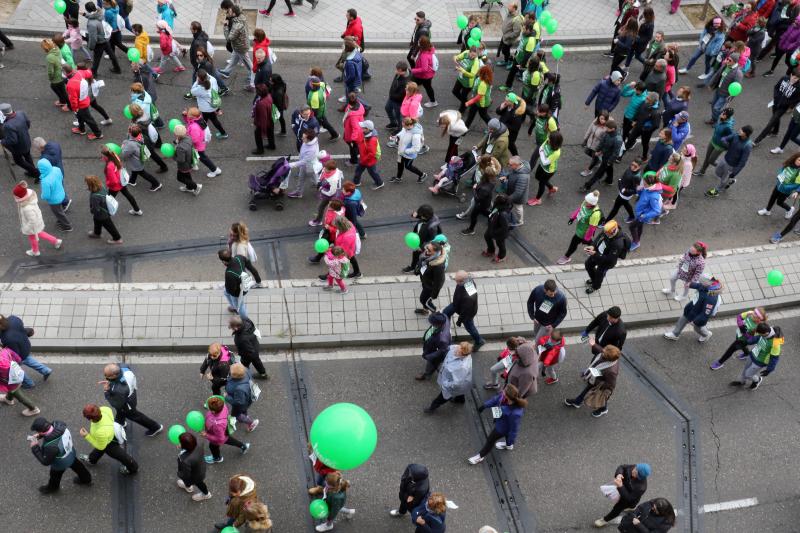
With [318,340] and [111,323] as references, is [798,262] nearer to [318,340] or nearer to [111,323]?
[318,340]

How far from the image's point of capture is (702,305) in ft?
34.8

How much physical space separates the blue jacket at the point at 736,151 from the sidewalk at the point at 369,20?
5752 mm

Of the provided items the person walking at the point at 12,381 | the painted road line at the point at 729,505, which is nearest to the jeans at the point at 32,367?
the person walking at the point at 12,381

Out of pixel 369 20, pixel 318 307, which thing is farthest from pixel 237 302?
pixel 369 20

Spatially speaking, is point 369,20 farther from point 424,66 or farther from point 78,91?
point 78,91

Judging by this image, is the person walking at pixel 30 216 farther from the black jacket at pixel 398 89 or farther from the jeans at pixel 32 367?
the black jacket at pixel 398 89

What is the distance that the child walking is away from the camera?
35.1ft

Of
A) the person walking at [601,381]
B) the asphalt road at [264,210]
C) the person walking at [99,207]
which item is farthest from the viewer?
the asphalt road at [264,210]

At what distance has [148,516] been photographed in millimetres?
8758

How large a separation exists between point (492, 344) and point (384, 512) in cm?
316

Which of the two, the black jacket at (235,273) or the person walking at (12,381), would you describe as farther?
the black jacket at (235,273)

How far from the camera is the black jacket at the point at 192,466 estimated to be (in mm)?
8250

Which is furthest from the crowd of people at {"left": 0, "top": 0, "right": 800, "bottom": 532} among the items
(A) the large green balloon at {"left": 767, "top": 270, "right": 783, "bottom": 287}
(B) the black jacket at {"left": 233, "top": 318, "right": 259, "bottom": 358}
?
(A) the large green balloon at {"left": 767, "top": 270, "right": 783, "bottom": 287}

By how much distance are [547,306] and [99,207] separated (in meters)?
6.75
